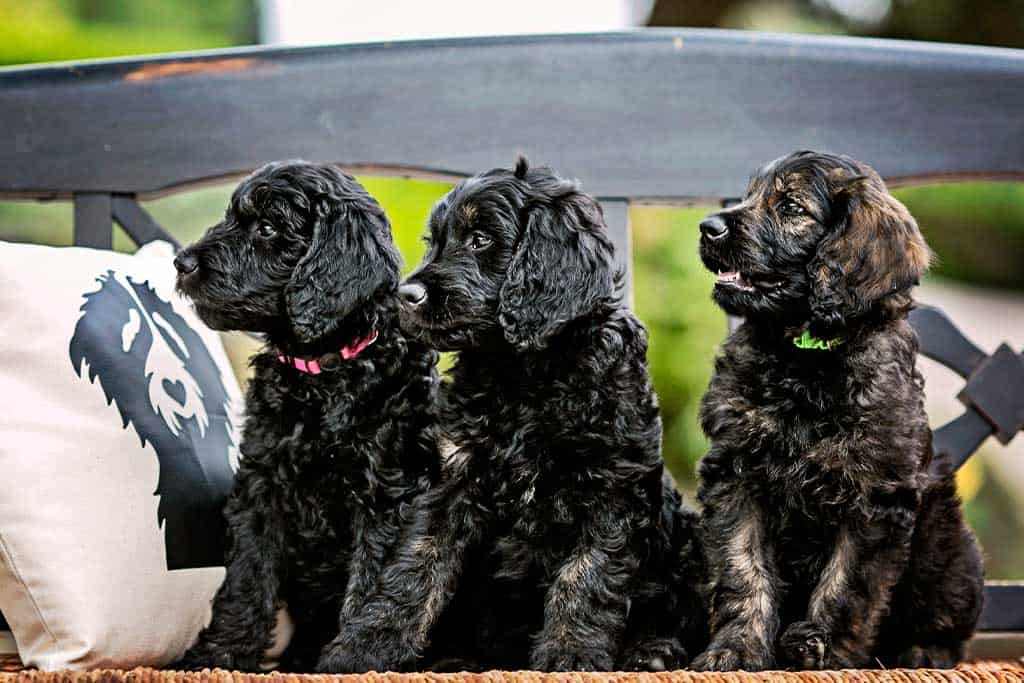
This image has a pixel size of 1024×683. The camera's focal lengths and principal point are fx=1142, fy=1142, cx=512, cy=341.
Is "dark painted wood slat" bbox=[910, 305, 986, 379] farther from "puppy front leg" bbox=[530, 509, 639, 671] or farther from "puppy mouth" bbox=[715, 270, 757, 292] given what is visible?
"puppy front leg" bbox=[530, 509, 639, 671]

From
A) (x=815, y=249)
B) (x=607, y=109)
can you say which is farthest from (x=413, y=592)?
(x=607, y=109)

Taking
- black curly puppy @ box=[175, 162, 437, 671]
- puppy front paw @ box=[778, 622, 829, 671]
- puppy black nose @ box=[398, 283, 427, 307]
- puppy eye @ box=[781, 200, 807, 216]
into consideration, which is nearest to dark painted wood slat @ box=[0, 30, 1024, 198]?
black curly puppy @ box=[175, 162, 437, 671]

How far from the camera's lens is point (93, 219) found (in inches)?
152

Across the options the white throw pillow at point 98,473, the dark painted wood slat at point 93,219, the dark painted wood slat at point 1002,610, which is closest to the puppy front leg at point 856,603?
the dark painted wood slat at point 1002,610

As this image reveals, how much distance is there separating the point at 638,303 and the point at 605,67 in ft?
5.98

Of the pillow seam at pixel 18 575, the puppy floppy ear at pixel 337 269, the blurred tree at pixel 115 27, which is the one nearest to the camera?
the pillow seam at pixel 18 575

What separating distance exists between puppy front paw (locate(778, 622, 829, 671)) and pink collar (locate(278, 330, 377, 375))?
1.29m

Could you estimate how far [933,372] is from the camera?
6.60 metres

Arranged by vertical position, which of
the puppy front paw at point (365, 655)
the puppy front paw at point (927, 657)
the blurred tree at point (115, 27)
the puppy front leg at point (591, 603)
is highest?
the blurred tree at point (115, 27)

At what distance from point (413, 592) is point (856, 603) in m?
1.06

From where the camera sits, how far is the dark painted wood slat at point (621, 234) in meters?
3.74

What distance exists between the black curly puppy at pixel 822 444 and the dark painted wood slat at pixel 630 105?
1.00m

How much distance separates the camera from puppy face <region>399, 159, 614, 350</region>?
2746 mm

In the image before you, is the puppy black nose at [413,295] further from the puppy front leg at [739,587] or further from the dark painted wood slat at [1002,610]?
the dark painted wood slat at [1002,610]
